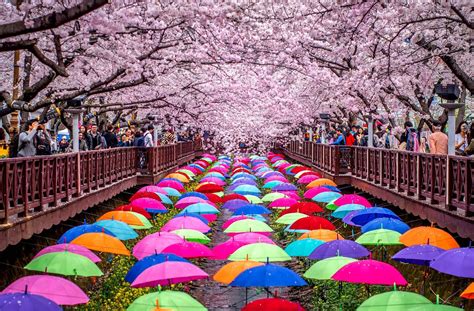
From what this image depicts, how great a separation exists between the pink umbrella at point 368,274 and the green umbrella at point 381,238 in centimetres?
329

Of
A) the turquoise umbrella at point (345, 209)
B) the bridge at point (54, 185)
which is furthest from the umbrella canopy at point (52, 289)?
the turquoise umbrella at point (345, 209)

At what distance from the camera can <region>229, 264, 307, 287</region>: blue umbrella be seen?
33.3 feet

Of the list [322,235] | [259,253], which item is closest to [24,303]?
[259,253]

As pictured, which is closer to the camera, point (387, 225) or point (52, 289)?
point (52, 289)

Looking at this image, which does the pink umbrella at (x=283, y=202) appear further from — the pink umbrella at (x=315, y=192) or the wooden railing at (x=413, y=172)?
the wooden railing at (x=413, y=172)

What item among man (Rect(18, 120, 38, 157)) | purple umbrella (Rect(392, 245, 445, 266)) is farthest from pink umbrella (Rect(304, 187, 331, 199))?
purple umbrella (Rect(392, 245, 445, 266))

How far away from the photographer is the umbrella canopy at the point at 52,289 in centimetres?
901

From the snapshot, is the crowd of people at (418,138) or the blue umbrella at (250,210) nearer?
the blue umbrella at (250,210)

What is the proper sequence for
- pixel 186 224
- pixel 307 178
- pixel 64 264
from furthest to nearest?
pixel 307 178
pixel 186 224
pixel 64 264

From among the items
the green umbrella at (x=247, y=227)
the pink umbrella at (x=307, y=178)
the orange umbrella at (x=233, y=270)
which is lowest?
the orange umbrella at (x=233, y=270)

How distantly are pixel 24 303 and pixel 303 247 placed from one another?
690cm

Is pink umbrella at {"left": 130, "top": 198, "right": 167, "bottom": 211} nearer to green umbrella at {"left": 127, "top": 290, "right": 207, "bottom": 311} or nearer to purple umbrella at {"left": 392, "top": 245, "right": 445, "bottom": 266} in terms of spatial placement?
purple umbrella at {"left": 392, "top": 245, "right": 445, "bottom": 266}

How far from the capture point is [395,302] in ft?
26.8

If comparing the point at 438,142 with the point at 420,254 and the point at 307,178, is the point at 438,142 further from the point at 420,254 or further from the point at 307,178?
the point at 307,178
